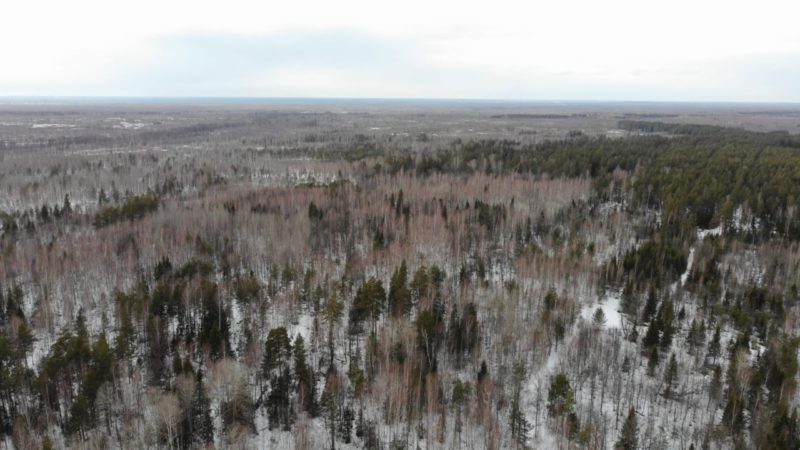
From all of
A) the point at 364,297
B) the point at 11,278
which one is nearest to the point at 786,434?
the point at 364,297

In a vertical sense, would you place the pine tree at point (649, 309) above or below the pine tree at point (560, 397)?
above

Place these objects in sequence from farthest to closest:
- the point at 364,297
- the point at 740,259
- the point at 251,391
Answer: the point at 740,259, the point at 364,297, the point at 251,391

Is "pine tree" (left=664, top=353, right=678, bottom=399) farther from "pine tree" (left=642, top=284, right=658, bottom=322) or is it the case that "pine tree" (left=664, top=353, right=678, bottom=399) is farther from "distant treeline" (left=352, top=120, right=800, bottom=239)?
"distant treeline" (left=352, top=120, right=800, bottom=239)

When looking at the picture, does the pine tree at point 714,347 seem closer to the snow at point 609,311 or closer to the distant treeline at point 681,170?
the snow at point 609,311

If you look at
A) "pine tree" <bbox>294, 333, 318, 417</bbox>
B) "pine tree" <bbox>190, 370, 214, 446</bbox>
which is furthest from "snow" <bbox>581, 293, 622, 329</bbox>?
"pine tree" <bbox>190, 370, 214, 446</bbox>

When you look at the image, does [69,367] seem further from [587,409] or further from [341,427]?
[587,409]

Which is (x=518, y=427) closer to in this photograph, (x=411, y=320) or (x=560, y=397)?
(x=560, y=397)

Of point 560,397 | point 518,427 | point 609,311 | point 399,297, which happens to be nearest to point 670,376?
point 560,397

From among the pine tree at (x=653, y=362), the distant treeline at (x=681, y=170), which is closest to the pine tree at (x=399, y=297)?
the pine tree at (x=653, y=362)
